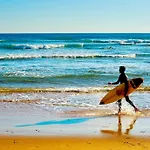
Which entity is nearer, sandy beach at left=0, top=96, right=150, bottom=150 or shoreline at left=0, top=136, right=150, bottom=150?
shoreline at left=0, top=136, right=150, bottom=150

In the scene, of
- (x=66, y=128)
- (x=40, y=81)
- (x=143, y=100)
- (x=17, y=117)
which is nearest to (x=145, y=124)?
(x=66, y=128)

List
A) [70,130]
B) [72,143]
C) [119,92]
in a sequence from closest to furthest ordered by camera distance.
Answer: [72,143] → [70,130] → [119,92]

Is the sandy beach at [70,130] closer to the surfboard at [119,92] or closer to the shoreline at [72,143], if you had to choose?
the shoreline at [72,143]

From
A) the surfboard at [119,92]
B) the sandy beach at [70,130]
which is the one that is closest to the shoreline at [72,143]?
the sandy beach at [70,130]

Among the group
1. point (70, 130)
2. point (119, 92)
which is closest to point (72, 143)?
point (70, 130)

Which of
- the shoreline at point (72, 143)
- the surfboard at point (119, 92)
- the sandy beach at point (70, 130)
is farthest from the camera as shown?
the surfboard at point (119, 92)

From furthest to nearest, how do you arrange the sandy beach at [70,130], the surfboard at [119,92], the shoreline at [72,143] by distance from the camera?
the surfboard at [119,92] → the sandy beach at [70,130] → the shoreline at [72,143]

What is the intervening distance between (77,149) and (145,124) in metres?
2.99

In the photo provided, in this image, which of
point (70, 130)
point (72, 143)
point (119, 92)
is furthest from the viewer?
point (119, 92)

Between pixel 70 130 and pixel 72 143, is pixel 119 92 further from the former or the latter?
pixel 72 143

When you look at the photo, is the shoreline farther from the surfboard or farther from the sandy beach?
the surfboard

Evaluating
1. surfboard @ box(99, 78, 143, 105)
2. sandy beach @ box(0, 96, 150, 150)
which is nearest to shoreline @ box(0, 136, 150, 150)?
sandy beach @ box(0, 96, 150, 150)

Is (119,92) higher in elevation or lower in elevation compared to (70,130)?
higher

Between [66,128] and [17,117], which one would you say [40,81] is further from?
[66,128]
